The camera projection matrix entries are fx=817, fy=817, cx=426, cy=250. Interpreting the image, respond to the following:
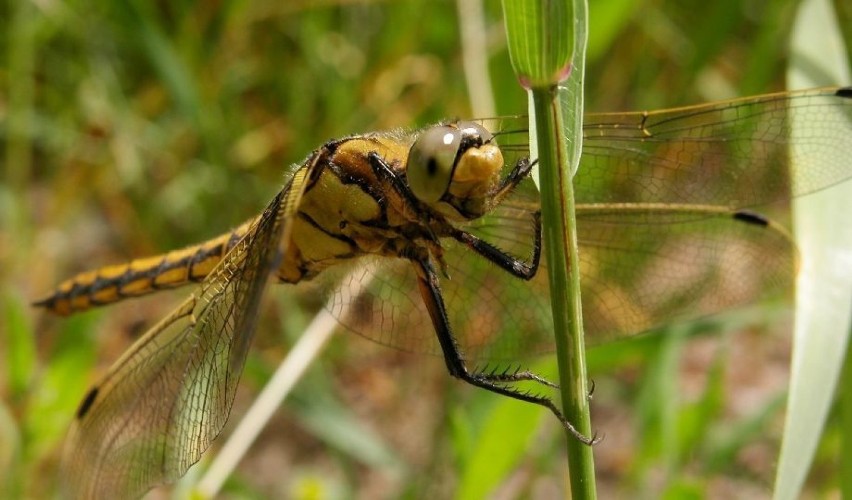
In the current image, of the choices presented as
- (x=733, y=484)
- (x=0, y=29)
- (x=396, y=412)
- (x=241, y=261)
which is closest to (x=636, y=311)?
(x=241, y=261)

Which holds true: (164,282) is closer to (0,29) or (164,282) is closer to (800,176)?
(800,176)

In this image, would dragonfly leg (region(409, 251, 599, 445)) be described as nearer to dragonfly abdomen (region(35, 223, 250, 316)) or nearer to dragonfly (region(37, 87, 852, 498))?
dragonfly (region(37, 87, 852, 498))

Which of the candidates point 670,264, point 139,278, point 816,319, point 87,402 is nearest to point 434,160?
point 816,319

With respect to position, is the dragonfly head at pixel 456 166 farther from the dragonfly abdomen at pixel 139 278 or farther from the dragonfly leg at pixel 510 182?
the dragonfly abdomen at pixel 139 278

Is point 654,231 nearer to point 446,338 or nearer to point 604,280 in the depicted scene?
point 604,280

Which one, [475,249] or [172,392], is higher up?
[475,249]

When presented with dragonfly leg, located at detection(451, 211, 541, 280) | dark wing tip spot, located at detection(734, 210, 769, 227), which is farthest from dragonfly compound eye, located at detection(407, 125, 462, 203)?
dark wing tip spot, located at detection(734, 210, 769, 227)
